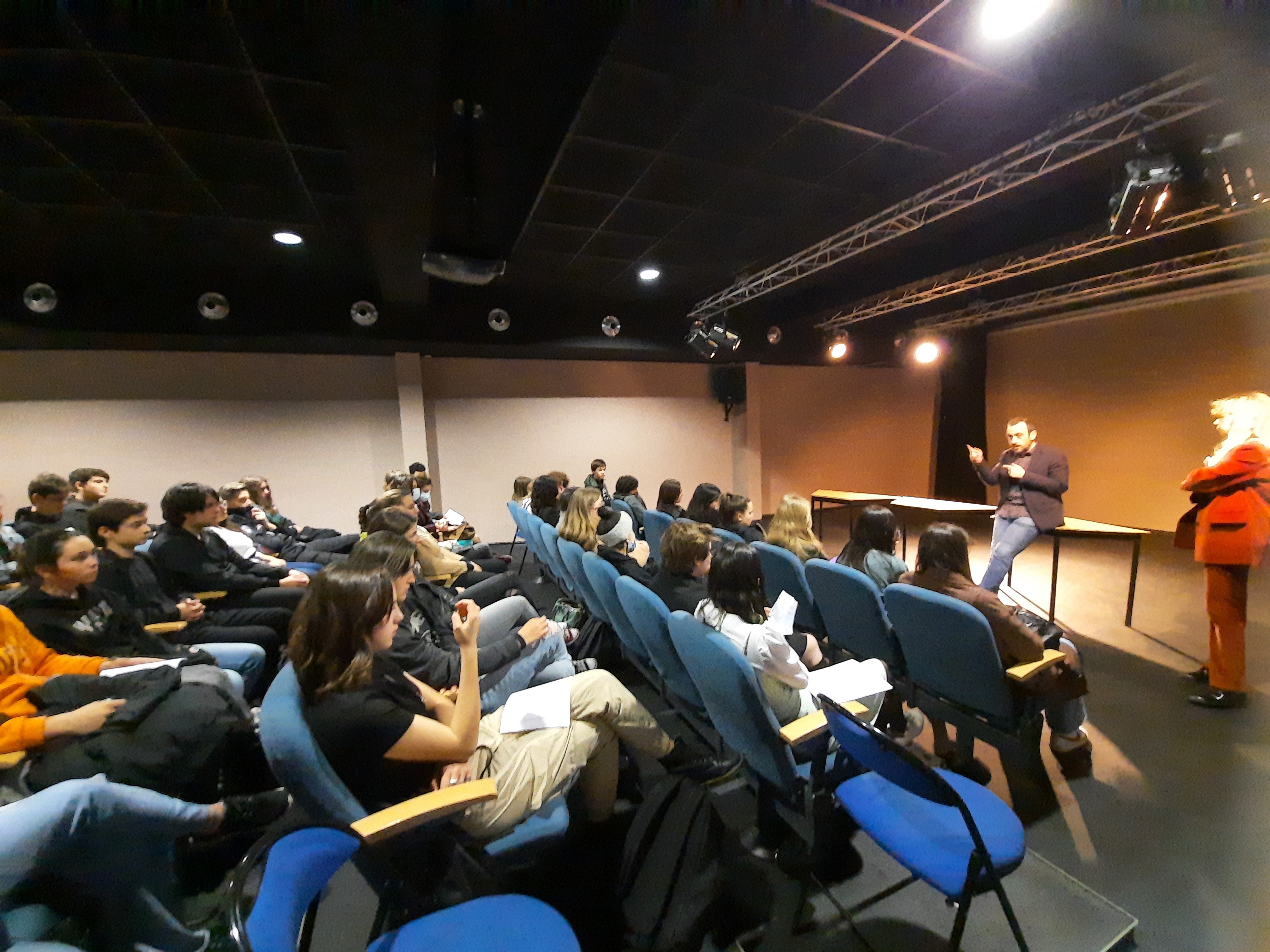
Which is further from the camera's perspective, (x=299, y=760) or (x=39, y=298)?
(x=39, y=298)

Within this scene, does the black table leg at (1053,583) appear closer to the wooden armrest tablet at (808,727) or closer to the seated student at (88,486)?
the wooden armrest tablet at (808,727)

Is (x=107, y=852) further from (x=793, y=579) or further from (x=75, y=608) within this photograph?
(x=793, y=579)

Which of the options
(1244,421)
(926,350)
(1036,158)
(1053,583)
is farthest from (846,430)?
(1244,421)

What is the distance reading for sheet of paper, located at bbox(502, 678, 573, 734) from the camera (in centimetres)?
156

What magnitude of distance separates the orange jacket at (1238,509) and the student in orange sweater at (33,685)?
182 inches

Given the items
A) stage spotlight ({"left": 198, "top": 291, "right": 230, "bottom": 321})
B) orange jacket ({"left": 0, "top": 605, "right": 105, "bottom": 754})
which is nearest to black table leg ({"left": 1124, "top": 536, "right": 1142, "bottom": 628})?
orange jacket ({"left": 0, "top": 605, "right": 105, "bottom": 754})

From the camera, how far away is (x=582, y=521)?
316 centimetres

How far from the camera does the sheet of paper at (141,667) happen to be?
1789 mm

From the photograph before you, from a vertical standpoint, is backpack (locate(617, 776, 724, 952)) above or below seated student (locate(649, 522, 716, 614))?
below

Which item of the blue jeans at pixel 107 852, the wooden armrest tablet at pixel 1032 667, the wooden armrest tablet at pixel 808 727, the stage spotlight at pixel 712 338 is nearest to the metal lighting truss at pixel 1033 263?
the stage spotlight at pixel 712 338

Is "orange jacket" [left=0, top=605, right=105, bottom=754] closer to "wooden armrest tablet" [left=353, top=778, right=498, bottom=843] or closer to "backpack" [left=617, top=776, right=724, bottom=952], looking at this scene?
"wooden armrest tablet" [left=353, top=778, right=498, bottom=843]

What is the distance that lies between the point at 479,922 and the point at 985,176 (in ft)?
14.7

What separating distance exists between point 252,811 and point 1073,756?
3.40 metres

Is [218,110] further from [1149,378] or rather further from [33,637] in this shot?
[1149,378]
